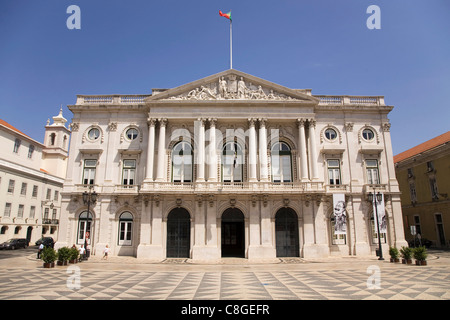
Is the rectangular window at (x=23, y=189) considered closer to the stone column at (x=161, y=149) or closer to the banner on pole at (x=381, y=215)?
the stone column at (x=161, y=149)

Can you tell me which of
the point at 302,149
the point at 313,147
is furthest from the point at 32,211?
the point at 313,147

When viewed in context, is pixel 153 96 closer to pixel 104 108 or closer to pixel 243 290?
pixel 104 108

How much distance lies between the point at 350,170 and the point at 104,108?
26.8 metres

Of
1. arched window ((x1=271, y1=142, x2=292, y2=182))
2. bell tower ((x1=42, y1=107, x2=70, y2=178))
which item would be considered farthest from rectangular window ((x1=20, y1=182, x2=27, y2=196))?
arched window ((x1=271, y1=142, x2=292, y2=182))

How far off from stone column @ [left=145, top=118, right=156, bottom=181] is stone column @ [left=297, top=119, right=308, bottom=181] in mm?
14788

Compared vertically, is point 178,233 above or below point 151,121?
below

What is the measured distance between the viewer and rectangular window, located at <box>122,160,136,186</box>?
3131 cm

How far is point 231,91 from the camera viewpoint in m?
31.5

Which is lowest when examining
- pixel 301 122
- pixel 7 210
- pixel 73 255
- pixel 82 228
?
pixel 73 255

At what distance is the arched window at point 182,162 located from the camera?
102 feet

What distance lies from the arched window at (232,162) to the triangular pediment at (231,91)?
16.5ft

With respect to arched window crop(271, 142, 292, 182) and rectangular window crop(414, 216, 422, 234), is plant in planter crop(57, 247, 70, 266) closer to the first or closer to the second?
arched window crop(271, 142, 292, 182)

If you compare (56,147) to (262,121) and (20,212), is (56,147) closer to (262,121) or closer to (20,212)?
(20,212)

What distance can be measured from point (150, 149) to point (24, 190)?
28406 millimetres
